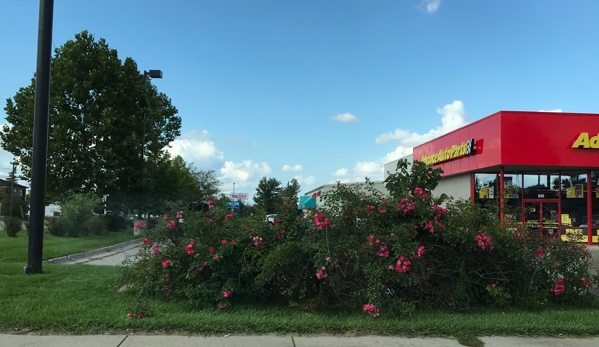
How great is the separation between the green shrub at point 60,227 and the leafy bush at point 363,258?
1463 centimetres

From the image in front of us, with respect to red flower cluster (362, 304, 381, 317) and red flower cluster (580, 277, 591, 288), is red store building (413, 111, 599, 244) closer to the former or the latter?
red flower cluster (580, 277, 591, 288)

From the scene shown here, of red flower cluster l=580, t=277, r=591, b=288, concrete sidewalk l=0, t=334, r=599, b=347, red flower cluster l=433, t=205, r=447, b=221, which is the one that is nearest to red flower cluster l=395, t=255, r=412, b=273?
concrete sidewalk l=0, t=334, r=599, b=347

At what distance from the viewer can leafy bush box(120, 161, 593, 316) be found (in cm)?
636

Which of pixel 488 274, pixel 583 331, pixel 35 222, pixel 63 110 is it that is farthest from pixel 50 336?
pixel 63 110

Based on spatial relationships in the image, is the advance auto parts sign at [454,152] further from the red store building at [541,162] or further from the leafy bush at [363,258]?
the leafy bush at [363,258]

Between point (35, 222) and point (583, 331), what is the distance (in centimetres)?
913

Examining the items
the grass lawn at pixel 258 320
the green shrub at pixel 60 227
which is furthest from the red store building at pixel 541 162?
the green shrub at pixel 60 227

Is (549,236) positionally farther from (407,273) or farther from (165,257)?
(165,257)

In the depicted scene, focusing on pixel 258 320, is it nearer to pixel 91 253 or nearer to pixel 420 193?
pixel 420 193

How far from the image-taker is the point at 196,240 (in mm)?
6863

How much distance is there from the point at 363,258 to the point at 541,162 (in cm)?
1617

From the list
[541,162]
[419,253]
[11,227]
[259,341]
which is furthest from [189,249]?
[541,162]

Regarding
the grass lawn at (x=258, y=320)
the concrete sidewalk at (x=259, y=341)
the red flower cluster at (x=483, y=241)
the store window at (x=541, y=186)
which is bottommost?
the concrete sidewalk at (x=259, y=341)

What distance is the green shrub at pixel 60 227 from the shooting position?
20000 mm
